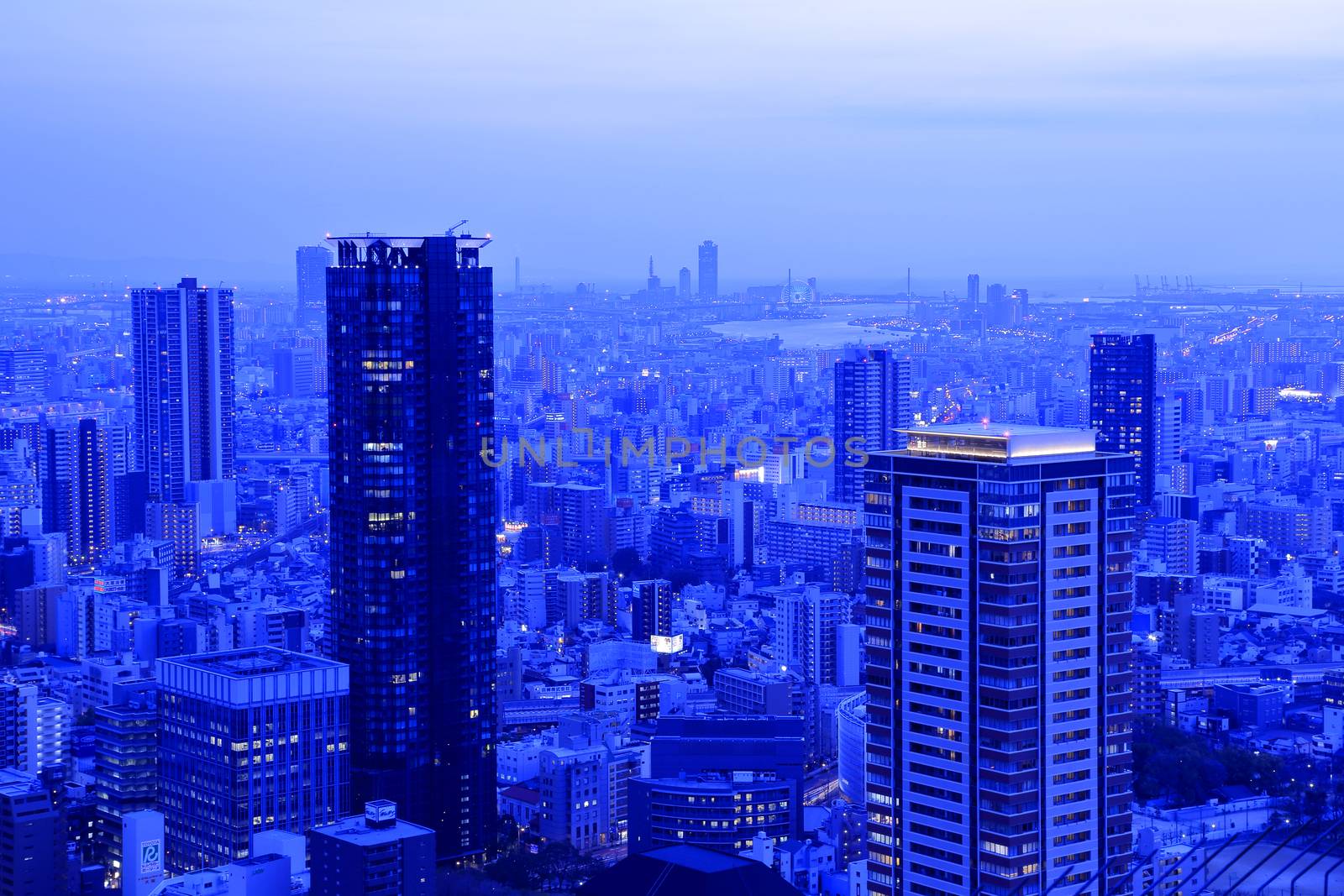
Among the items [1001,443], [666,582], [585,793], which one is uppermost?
[1001,443]

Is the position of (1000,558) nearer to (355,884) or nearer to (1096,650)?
→ (1096,650)

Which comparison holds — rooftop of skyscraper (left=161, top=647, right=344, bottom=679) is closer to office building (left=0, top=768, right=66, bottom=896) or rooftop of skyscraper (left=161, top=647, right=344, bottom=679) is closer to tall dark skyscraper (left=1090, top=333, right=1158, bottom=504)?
office building (left=0, top=768, right=66, bottom=896)

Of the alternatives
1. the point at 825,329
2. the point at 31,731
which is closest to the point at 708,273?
the point at 825,329

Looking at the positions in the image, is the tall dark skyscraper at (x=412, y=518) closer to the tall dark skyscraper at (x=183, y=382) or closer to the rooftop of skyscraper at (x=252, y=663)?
the rooftop of skyscraper at (x=252, y=663)

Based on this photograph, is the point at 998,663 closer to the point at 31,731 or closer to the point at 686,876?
the point at 686,876

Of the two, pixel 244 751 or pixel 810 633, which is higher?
pixel 244 751

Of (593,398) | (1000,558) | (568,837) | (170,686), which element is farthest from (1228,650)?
(593,398)

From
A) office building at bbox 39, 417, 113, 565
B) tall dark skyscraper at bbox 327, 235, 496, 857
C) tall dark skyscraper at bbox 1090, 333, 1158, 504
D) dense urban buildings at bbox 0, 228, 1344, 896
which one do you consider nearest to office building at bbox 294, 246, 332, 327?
dense urban buildings at bbox 0, 228, 1344, 896
